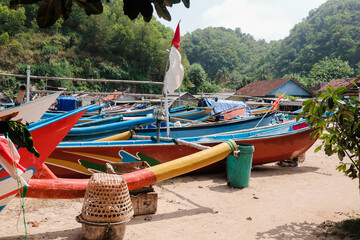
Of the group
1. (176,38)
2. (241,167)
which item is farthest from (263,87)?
(241,167)

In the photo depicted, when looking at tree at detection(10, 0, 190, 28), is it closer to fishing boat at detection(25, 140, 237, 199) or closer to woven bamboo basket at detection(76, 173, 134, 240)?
woven bamboo basket at detection(76, 173, 134, 240)

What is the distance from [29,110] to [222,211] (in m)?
3.33

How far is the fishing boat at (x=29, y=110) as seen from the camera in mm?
3658

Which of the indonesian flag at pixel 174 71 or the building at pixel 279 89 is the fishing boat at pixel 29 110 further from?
the building at pixel 279 89

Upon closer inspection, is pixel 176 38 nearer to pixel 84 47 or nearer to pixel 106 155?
pixel 106 155

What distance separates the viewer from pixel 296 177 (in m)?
7.34

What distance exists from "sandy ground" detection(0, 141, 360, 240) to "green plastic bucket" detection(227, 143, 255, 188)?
17 cm

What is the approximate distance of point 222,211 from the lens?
4969 mm

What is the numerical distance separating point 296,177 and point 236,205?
281 cm

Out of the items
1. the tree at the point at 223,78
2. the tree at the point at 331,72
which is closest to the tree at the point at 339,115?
the tree at the point at 331,72

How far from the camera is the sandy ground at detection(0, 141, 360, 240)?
4055mm

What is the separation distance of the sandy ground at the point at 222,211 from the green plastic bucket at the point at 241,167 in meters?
0.17

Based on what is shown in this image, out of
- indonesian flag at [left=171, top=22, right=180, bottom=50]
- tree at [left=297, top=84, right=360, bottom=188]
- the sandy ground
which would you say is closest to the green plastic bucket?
the sandy ground

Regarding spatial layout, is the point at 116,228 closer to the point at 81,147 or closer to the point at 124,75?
the point at 81,147
